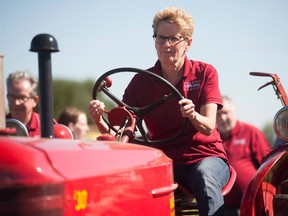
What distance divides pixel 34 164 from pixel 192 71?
2.08 metres

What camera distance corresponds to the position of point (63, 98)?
5834 centimetres

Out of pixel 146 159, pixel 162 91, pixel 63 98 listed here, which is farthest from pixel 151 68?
pixel 63 98

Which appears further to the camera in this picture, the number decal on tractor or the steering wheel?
Result: the steering wheel

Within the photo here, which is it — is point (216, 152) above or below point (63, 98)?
above

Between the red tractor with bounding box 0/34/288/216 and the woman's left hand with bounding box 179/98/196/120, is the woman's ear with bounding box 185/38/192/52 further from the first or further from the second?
the woman's left hand with bounding box 179/98/196/120

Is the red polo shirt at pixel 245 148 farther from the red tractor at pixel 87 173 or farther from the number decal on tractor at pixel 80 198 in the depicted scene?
the number decal on tractor at pixel 80 198

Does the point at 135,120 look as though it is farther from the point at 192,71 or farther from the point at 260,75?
the point at 260,75

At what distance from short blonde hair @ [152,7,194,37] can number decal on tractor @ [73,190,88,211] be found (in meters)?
1.99

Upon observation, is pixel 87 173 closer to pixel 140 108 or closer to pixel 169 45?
pixel 140 108

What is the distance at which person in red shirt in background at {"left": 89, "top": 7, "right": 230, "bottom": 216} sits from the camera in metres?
3.69

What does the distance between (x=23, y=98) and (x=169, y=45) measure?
1.89 m

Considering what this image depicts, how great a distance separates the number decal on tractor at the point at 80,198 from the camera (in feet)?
7.36

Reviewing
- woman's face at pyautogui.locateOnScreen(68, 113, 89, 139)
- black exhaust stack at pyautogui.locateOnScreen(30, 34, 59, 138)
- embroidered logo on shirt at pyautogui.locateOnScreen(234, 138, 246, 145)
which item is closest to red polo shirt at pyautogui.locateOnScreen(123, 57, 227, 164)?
black exhaust stack at pyautogui.locateOnScreen(30, 34, 59, 138)

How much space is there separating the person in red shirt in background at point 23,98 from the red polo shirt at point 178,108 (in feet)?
4.54
